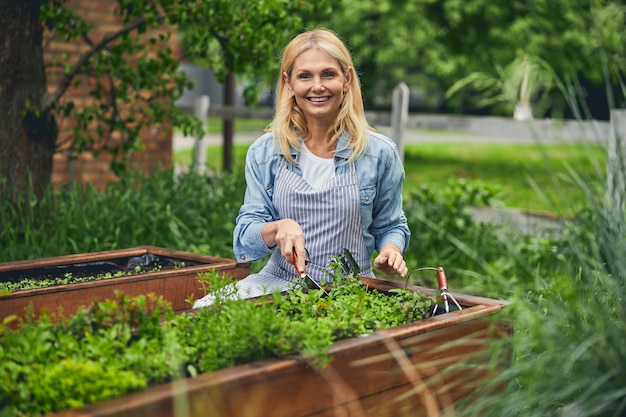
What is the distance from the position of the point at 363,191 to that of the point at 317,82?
0.47 meters

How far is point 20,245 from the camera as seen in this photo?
5289mm

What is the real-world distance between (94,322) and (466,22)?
18.6 m

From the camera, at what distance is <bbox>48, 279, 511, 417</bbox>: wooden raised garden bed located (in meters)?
2.04

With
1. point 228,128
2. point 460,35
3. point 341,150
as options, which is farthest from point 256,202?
point 460,35

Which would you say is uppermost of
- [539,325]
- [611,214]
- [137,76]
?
[137,76]

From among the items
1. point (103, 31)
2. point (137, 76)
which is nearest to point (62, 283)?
point (137, 76)

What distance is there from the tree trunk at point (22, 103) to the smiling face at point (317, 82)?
8.49 ft

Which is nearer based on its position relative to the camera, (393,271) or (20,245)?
(393,271)

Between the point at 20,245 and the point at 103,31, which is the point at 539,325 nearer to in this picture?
the point at 20,245

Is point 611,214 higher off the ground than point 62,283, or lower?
higher

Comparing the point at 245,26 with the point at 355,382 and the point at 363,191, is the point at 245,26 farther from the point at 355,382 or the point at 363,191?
the point at 355,382

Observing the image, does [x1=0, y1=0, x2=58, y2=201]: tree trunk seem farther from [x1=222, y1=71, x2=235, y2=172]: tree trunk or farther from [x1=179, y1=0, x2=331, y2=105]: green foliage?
[x1=222, y1=71, x2=235, y2=172]: tree trunk

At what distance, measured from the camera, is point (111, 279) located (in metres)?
3.56

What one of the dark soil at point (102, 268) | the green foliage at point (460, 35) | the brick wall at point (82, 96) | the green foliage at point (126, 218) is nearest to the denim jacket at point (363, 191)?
the dark soil at point (102, 268)
